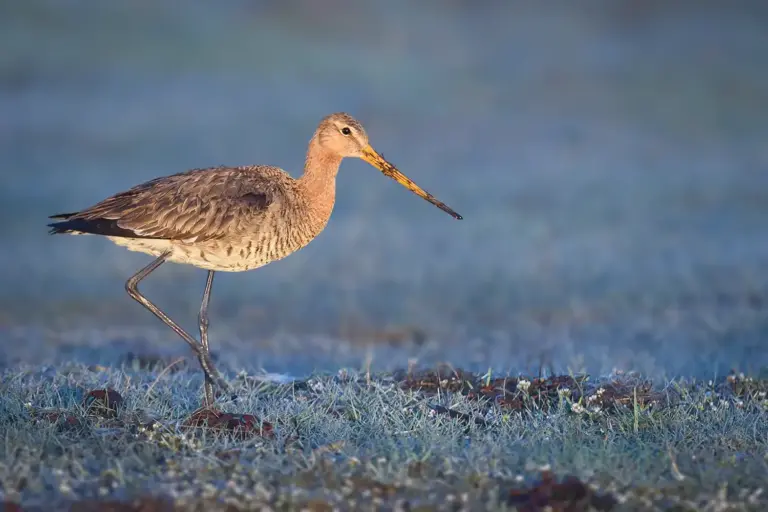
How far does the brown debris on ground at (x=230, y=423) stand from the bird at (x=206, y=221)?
1.01 meters

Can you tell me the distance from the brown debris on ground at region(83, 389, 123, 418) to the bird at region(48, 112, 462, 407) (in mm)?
884

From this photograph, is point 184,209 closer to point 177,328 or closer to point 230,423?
point 177,328

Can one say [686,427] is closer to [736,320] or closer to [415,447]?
[415,447]

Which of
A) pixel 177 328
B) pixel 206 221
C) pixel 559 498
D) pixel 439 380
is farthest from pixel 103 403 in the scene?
pixel 559 498

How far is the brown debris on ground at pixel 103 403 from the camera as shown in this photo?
7797 millimetres

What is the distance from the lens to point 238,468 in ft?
21.3

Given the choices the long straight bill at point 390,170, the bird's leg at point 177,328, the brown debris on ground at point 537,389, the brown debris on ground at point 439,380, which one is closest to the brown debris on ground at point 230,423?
the bird's leg at point 177,328

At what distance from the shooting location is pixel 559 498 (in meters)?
6.14

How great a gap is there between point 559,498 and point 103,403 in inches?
141

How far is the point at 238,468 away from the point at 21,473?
128 cm

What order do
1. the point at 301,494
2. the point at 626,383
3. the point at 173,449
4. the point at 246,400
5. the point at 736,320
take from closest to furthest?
the point at 301,494, the point at 173,449, the point at 246,400, the point at 626,383, the point at 736,320

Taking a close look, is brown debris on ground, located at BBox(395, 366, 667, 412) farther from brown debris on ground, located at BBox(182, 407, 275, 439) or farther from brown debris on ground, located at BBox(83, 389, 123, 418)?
brown debris on ground, located at BBox(83, 389, 123, 418)

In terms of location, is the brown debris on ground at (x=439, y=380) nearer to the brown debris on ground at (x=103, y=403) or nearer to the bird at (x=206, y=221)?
the bird at (x=206, y=221)

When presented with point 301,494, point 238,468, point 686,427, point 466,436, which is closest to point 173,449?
point 238,468
